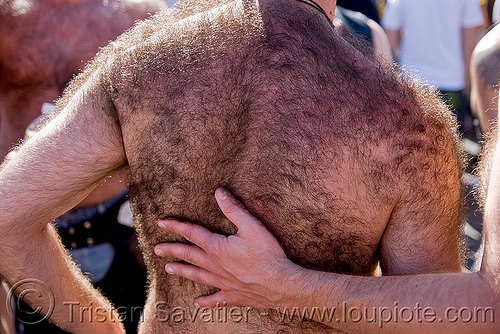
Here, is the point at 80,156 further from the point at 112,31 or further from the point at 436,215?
the point at 112,31

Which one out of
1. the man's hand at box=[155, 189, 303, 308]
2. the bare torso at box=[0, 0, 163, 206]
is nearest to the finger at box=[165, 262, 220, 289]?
the man's hand at box=[155, 189, 303, 308]

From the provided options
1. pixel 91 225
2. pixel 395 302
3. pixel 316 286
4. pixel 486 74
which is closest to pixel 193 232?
pixel 316 286

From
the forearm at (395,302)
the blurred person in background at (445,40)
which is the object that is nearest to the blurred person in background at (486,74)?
the forearm at (395,302)

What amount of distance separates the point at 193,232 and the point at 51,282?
2.22ft

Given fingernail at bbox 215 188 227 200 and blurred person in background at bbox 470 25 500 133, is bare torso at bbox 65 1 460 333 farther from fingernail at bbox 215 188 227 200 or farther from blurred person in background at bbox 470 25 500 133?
blurred person in background at bbox 470 25 500 133

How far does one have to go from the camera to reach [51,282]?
1.70 m

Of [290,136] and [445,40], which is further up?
[290,136]

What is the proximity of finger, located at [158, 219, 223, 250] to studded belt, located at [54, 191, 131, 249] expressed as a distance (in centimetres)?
143

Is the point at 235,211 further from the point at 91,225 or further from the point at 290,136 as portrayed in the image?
the point at 91,225

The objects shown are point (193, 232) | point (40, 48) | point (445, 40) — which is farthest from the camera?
point (445, 40)

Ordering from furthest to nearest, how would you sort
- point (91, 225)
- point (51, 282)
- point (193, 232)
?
point (91, 225), point (51, 282), point (193, 232)

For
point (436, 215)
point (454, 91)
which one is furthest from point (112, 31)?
point (454, 91)

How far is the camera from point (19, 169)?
142 centimetres

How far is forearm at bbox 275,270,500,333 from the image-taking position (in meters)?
1.13
